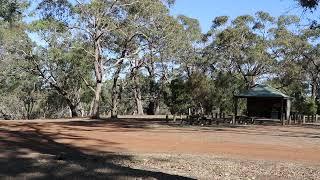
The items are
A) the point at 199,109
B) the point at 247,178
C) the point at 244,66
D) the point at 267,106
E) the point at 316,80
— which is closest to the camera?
the point at 247,178

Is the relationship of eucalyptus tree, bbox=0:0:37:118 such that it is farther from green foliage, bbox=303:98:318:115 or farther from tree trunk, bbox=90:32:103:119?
green foliage, bbox=303:98:318:115

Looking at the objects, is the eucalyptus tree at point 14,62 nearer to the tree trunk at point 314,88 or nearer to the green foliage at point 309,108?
the green foliage at point 309,108

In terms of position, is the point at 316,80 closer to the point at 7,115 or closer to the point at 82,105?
the point at 82,105

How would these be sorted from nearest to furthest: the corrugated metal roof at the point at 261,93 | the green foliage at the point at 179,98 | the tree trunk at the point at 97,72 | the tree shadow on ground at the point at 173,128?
the tree shadow on ground at the point at 173,128 → the green foliage at the point at 179,98 → the tree trunk at the point at 97,72 → the corrugated metal roof at the point at 261,93

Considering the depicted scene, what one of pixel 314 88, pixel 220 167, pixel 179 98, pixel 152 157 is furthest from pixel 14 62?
pixel 314 88

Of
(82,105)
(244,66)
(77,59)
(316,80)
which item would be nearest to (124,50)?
(77,59)

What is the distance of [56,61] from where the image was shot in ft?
142

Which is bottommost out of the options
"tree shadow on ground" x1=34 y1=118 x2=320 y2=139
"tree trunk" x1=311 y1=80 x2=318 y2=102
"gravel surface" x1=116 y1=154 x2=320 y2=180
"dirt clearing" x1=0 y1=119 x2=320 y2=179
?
"gravel surface" x1=116 y1=154 x2=320 y2=180

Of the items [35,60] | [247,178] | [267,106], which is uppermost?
[35,60]

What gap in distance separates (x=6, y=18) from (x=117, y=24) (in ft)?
61.6

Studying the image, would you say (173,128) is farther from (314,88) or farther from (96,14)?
(314,88)

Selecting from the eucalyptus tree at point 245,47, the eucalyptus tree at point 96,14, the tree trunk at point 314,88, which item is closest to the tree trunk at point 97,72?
the eucalyptus tree at point 96,14

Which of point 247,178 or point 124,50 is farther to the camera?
point 124,50

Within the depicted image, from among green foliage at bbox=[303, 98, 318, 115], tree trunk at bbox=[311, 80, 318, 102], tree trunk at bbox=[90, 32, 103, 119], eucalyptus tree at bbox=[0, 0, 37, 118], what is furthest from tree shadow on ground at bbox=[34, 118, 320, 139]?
tree trunk at bbox=[311, 80, 318, 102]
